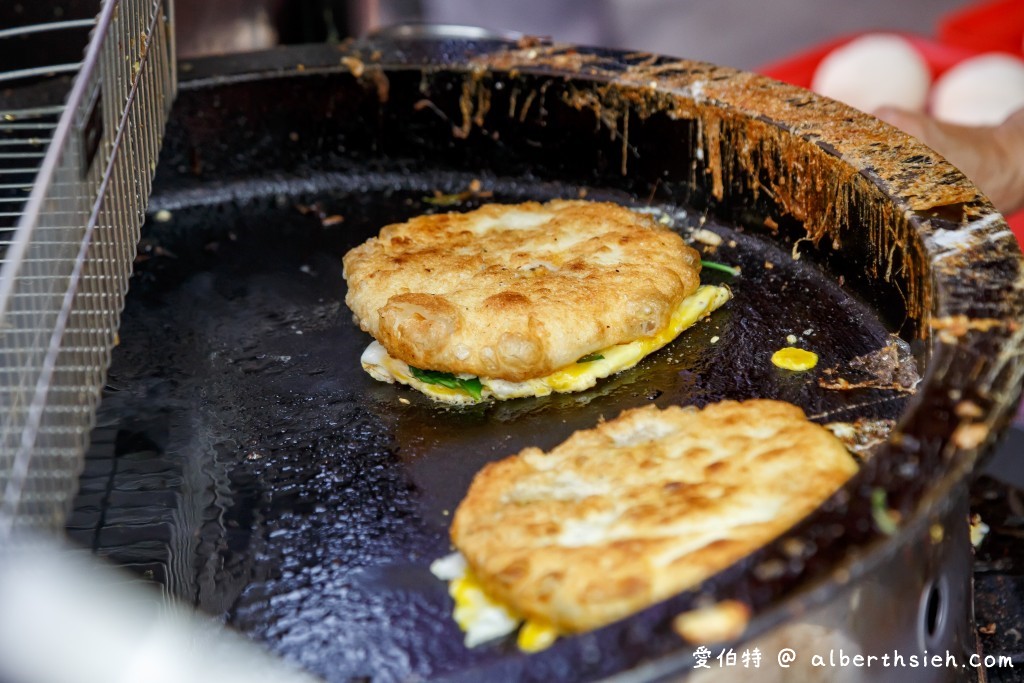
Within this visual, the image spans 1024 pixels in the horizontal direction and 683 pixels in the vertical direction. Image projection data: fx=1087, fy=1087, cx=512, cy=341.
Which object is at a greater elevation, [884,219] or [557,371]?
[884,219]

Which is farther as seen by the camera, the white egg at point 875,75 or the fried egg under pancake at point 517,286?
the white egg at point 875,75

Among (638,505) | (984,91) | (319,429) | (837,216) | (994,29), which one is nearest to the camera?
(638,505)

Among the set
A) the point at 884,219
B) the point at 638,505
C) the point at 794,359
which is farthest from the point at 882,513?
the point at 884,219

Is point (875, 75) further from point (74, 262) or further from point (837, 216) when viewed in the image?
point (74, 262)

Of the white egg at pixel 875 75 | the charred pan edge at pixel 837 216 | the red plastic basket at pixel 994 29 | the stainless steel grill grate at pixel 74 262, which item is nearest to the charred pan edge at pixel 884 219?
the charred pan edge at pixel 837 216

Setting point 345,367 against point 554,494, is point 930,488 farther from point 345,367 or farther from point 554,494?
point 345,367

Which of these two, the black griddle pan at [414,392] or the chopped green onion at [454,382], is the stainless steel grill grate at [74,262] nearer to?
the black griddle pan at [414,392]
